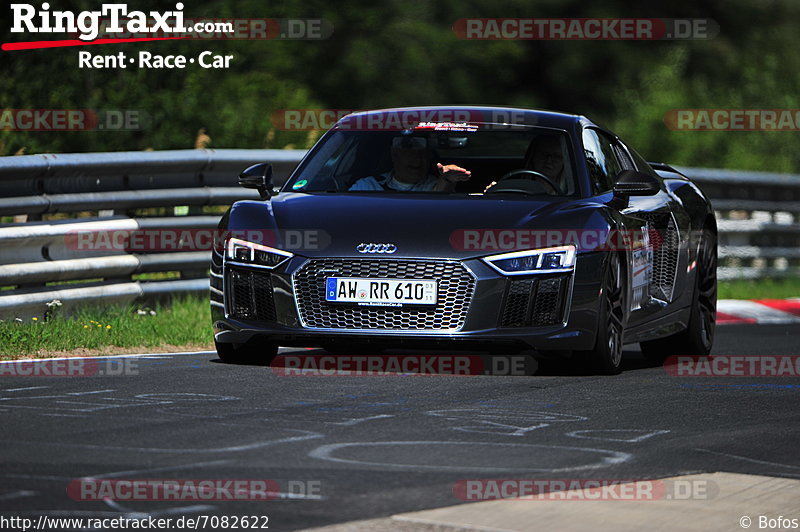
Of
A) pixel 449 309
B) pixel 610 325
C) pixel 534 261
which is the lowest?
pixel 610 325

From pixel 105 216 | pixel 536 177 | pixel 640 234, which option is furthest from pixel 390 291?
pixel 105 216

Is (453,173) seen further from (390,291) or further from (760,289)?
(760,289)

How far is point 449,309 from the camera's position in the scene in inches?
356

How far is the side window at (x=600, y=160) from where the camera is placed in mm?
10242

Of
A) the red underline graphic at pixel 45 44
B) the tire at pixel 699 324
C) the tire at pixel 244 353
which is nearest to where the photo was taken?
the tire at pixel 244 353

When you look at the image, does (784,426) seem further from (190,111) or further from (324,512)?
(190,111)

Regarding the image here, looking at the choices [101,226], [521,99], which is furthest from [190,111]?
[521,99]

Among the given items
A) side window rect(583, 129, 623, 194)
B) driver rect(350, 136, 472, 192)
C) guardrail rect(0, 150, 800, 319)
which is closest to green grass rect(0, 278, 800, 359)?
guardrail rect(0, 150, 800, 319)

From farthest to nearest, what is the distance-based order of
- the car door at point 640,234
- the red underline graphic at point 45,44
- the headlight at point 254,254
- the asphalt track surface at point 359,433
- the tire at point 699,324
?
the red underline graphic at point 45,44
the tire at point 699,324
the car door at point 640,234
the headlight at point 254,254
the asphalt track surface at point 359,433

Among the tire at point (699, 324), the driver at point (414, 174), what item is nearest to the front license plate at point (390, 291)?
the driver at point (414, 174)

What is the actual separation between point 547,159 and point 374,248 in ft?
5.56

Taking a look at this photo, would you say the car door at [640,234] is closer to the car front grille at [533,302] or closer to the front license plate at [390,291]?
the car front grille at [533,302]

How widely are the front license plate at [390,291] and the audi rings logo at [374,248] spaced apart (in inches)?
6.0

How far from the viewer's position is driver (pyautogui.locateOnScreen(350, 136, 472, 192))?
10.2 m
